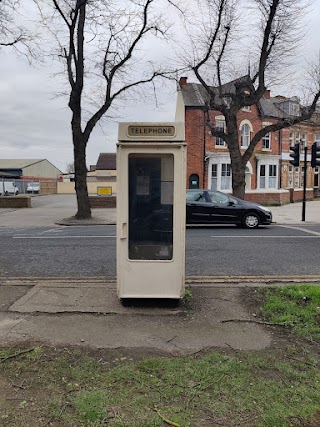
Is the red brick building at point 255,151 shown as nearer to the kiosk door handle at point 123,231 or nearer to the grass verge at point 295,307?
the grass verge at point 295,307

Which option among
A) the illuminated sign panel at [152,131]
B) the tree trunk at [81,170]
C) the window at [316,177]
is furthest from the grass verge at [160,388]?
the window at [316,177]

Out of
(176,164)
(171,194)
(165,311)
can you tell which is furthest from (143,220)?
(165,311)

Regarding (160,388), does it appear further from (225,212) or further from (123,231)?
(225,212)

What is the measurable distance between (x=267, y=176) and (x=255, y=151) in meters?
2.59

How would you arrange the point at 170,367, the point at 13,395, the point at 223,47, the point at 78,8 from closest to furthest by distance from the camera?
the point at 13,395 → the point at 170,367 → the point at 78,8 → the point at 223,47

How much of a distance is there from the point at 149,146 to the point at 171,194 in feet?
2.11

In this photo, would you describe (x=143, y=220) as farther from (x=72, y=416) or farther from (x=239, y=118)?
(x=239, y=118)

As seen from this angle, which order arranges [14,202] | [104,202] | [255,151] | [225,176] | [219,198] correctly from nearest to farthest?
[219,198], [104,202], [14,202], [225,176], [255,151]

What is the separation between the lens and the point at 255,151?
110 ft

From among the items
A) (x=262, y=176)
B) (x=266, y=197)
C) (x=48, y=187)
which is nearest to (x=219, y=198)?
(x=266, y=197)

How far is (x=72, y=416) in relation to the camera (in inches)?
96.0

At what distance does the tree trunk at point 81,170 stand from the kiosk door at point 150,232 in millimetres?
13727

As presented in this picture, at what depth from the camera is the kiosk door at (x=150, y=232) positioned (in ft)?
14.4

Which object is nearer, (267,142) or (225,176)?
(225,176)
